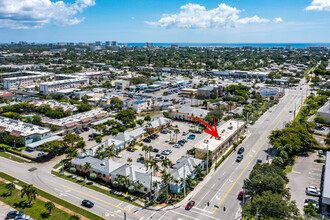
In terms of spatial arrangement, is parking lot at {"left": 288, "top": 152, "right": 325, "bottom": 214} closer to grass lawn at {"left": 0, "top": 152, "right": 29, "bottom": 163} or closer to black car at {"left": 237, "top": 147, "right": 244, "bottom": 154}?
black car at {"left": 237, "top": 147, "right": 244, "bottom": 154}

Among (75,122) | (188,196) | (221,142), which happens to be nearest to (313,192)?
(221,142)

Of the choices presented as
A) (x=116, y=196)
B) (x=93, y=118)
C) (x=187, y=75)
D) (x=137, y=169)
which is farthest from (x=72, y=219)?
(x=187, y=75)

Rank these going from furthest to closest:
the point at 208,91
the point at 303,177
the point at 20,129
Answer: the point at 208,91
the point at 20,129
the point at 303,177

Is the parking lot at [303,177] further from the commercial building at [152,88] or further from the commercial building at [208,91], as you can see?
the commercial building at [152,88]

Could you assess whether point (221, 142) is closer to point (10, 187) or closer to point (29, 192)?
point (29, 192)

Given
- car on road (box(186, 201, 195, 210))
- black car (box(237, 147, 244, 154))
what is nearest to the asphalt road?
car on road (box(186, 201, 195, 210))

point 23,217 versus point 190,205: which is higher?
point 190,205
